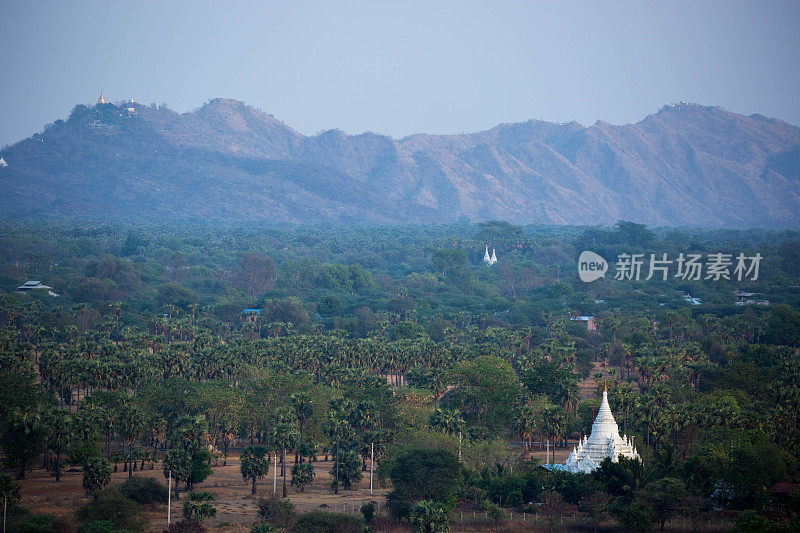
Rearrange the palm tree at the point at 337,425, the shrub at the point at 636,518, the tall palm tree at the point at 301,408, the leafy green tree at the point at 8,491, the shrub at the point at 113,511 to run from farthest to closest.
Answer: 1. the tall palm tree at the point at 301,408
2. the palm tree at the point at 337,425
3. the shrub at the point at 113,511
4. the leafy green tree at the point at 8,491
5. the shrub at the point at 636,518

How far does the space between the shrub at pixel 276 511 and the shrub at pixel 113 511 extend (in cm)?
588

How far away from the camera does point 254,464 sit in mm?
49969

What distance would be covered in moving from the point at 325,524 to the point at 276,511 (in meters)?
3.24

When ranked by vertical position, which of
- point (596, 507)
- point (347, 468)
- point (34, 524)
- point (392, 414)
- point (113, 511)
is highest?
point (392, 414)

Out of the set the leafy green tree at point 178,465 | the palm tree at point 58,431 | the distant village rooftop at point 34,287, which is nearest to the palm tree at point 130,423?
the palm tree at point 58,431

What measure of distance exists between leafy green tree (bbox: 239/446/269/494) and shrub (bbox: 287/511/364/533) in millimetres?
7261

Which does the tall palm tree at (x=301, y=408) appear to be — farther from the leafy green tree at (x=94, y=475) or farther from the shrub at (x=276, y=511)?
the leafy green tree at (x=94, y=475)

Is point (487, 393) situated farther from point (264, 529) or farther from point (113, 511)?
point (113, 511)

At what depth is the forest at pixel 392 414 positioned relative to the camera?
144 ft

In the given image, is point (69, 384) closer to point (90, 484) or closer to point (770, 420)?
point (90, 484)

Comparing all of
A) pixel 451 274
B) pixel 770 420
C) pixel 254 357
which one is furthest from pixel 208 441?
pixel 451 274

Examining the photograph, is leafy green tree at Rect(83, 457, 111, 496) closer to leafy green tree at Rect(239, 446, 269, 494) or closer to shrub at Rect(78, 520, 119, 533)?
shrub at Rect(78, 520, 119, 533)

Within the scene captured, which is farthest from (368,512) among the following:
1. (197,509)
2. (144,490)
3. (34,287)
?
(34,287)

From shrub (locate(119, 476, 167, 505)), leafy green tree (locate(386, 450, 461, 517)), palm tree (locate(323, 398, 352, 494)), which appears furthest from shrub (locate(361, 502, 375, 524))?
shrub (locate(119, 476, 167, 505))
